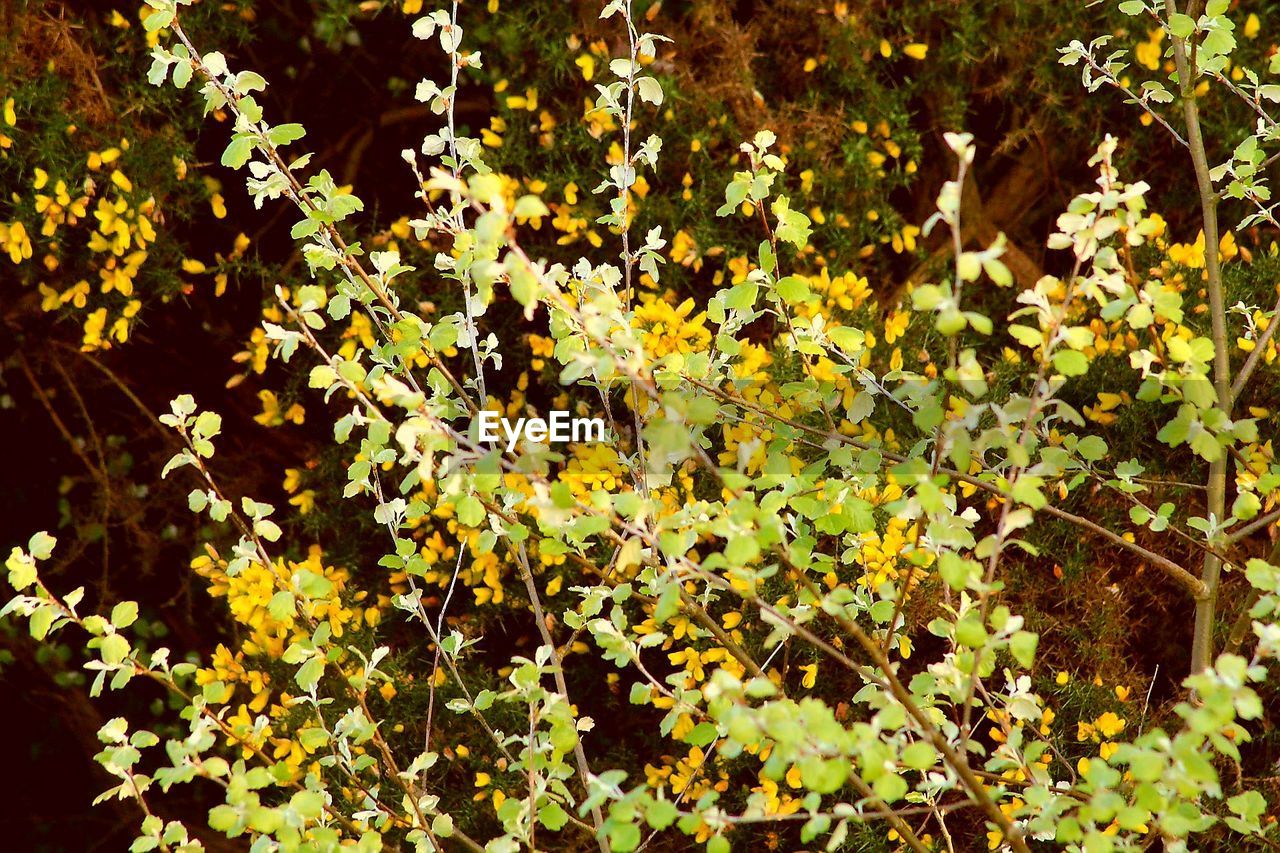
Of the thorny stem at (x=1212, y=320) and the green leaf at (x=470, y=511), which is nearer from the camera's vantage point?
the green leaf at (x=470, y=511)

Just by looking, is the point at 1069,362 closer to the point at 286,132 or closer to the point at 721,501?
the point at 286,132

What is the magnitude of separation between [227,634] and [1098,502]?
288 centimetres

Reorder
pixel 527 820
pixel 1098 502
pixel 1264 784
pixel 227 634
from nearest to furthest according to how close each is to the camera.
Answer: pixel 527 820 → pixel 1264 784 → pixel 1098 502 → pixel 227 634

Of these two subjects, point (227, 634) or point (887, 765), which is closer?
point (887, 765)

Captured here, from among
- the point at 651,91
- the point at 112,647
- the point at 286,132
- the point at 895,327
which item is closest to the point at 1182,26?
the point at 651,91

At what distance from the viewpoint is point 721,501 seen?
277 cm

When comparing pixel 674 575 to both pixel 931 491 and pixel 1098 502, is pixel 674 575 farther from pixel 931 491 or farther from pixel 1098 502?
pixel 1098 502

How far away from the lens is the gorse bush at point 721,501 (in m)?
1.42

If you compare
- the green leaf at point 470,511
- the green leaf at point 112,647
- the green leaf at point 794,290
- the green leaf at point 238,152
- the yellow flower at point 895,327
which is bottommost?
the yellow flower at point 895,327

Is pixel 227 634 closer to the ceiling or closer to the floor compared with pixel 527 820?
closer to the floor

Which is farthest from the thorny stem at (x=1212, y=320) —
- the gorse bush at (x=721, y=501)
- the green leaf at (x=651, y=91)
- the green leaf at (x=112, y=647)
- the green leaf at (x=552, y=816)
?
the green leaf at (x=112, y=647)

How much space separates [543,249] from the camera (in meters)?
3.60

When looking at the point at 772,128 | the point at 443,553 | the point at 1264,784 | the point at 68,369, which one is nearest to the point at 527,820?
the point at 443,553

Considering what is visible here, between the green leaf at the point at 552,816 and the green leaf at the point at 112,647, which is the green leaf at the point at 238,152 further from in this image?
the green leaf at the point at 552,816
